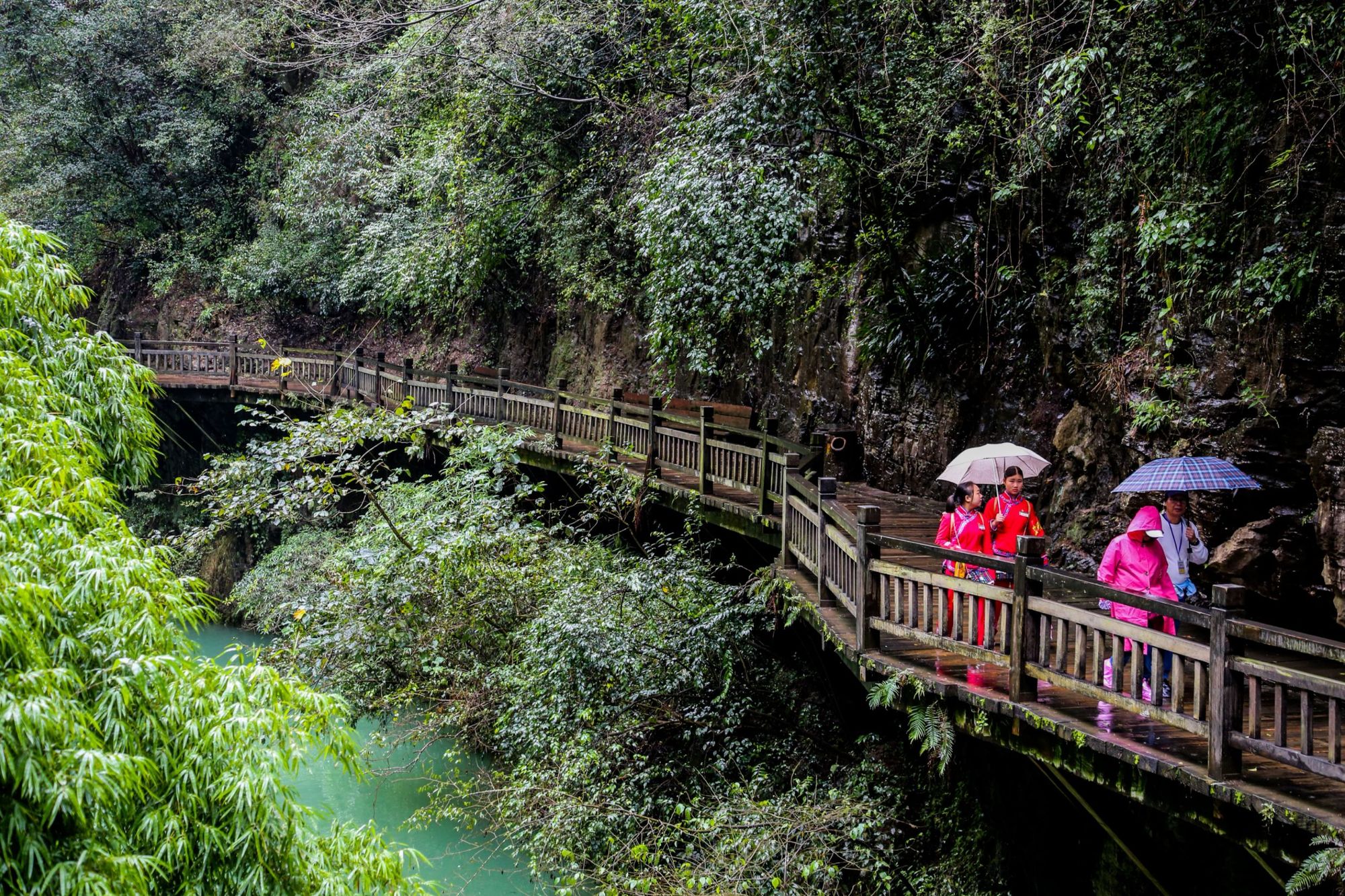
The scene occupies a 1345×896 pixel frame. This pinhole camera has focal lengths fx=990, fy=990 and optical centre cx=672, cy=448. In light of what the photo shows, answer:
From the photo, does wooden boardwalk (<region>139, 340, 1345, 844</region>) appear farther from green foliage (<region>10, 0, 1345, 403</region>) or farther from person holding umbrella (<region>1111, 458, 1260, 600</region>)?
green foliage (<region>10, 0, 1345, 403</region>)

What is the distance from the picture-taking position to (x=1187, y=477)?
613cm

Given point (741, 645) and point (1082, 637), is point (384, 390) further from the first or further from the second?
point (1082, 637)

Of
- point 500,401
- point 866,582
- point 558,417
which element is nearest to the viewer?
point 866,582

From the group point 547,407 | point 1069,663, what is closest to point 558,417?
point 547,407

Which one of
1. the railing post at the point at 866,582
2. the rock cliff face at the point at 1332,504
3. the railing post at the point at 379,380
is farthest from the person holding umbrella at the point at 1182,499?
the railing post at the point at 379,380

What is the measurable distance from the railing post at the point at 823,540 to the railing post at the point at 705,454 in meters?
3.66

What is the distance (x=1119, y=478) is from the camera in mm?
8680

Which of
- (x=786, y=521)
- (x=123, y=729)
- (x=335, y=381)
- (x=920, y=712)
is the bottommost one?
(x=920, y=712)

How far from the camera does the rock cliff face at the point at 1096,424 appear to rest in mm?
6859

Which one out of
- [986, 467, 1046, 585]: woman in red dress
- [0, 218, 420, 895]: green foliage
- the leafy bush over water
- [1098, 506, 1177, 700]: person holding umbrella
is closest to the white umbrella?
[986, 467, 1046, 585]: woman in red dress

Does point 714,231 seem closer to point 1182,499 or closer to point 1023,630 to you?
point 1182,499

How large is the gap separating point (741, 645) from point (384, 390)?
12043 millimetres

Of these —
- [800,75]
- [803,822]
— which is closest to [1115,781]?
[803,822]

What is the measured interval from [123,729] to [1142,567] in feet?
18.1
